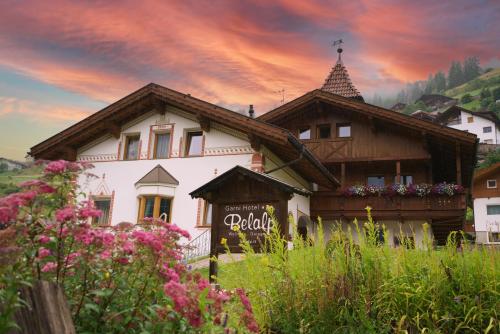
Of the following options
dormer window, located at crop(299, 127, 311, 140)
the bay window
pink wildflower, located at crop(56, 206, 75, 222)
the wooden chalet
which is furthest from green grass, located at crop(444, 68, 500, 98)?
pink wildflower, located at crop(56, 206, 75, 222)

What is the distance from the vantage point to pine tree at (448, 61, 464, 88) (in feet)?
476

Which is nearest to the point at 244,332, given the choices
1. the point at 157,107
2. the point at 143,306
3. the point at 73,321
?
the point at 143,306

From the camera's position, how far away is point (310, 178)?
1886 cm

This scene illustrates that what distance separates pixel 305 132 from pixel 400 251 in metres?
17.9

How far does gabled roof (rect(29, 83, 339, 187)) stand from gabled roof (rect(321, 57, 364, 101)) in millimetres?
8049

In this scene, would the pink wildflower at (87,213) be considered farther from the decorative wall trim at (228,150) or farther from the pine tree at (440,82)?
the pine tree at (440,82)

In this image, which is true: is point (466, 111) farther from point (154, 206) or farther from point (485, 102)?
point (154, 206)

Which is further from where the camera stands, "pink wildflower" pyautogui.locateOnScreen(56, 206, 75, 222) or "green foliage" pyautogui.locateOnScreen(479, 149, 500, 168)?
"green foliage" pyautogui.locateOnScreen(479, 149, 500, 168)

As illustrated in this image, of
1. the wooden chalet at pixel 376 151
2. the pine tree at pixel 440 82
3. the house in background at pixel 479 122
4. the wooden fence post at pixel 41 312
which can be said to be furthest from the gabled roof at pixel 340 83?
the pine tree at pixel 440 82

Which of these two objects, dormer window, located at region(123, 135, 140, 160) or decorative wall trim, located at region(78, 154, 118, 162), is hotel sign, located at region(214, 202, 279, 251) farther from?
decorative wall trim, located at region(78, 154, 118, 162)

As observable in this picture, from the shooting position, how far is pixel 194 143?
55.5ft

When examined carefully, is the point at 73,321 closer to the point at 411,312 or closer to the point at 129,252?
the point at 129,252

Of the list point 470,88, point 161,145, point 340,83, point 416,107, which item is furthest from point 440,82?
point 161,145

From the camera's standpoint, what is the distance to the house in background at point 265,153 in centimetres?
1582
